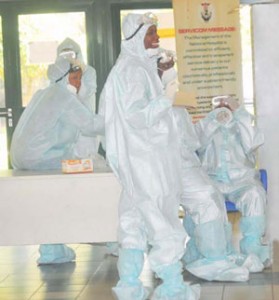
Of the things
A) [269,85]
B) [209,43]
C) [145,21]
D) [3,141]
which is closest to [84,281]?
[145,21]

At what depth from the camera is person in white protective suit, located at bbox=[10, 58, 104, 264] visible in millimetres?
4727

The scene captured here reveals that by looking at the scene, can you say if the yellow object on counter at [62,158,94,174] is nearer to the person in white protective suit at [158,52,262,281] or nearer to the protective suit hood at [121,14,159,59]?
the person in white protective suit at [158,52,262,281]

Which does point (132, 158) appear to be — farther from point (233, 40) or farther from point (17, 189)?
point (233, 40)

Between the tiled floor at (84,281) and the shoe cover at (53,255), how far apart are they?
7 cm

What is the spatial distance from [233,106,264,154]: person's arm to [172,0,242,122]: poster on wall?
2.22 meters

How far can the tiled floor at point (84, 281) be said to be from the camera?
13.9ft

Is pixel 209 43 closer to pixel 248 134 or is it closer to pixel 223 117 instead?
pixel 223 117

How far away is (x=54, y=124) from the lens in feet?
15.8

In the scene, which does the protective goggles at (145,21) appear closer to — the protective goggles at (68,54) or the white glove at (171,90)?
the white glove at (171,90)

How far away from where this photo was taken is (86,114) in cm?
468

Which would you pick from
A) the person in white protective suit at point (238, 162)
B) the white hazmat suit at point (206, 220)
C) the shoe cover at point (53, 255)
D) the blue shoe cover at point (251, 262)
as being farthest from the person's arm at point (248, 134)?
the shoe cover at point (53, 255)

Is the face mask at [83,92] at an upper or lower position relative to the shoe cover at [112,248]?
upper

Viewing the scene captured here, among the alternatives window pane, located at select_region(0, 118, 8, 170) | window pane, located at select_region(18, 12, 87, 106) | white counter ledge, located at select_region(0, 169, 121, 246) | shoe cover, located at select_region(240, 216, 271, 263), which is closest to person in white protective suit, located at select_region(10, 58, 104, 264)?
white counter ledge, located at select_region(0, 169, 121, 246)

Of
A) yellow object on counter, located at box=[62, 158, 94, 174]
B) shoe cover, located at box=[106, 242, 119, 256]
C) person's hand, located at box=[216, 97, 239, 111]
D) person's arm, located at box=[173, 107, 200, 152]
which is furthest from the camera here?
shoe cover, located at box=[106, 242, 119, 256]
